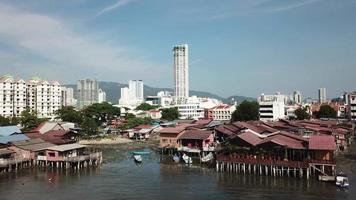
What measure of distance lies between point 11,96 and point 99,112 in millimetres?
29385

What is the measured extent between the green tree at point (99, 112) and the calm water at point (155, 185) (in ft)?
199

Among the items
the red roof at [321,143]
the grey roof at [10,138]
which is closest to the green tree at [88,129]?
the grey roof at [10,138]

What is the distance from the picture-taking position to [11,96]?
118 metres

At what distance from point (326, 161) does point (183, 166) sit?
19.6m

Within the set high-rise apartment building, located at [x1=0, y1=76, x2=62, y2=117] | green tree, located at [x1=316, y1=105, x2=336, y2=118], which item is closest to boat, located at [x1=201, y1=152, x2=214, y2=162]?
high-rise apartment building, located at [x1=0, y1=76, x2=62, y2=117]

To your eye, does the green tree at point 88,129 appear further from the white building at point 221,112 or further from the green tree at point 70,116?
the white building at point 221,112

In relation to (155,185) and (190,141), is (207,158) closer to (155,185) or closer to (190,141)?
(190,141)

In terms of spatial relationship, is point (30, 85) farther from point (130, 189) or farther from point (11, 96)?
point (130, 189)

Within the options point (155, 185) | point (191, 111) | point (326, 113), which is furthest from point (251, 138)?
point (191, 111)

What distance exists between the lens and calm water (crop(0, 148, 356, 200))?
118 feet

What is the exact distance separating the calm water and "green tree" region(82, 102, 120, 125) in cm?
6062

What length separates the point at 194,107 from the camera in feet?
516

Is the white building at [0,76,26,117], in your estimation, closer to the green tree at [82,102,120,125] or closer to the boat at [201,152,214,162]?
the green tree at [82,102,120,125]

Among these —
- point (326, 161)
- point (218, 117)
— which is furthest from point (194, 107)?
point (326, 161)
